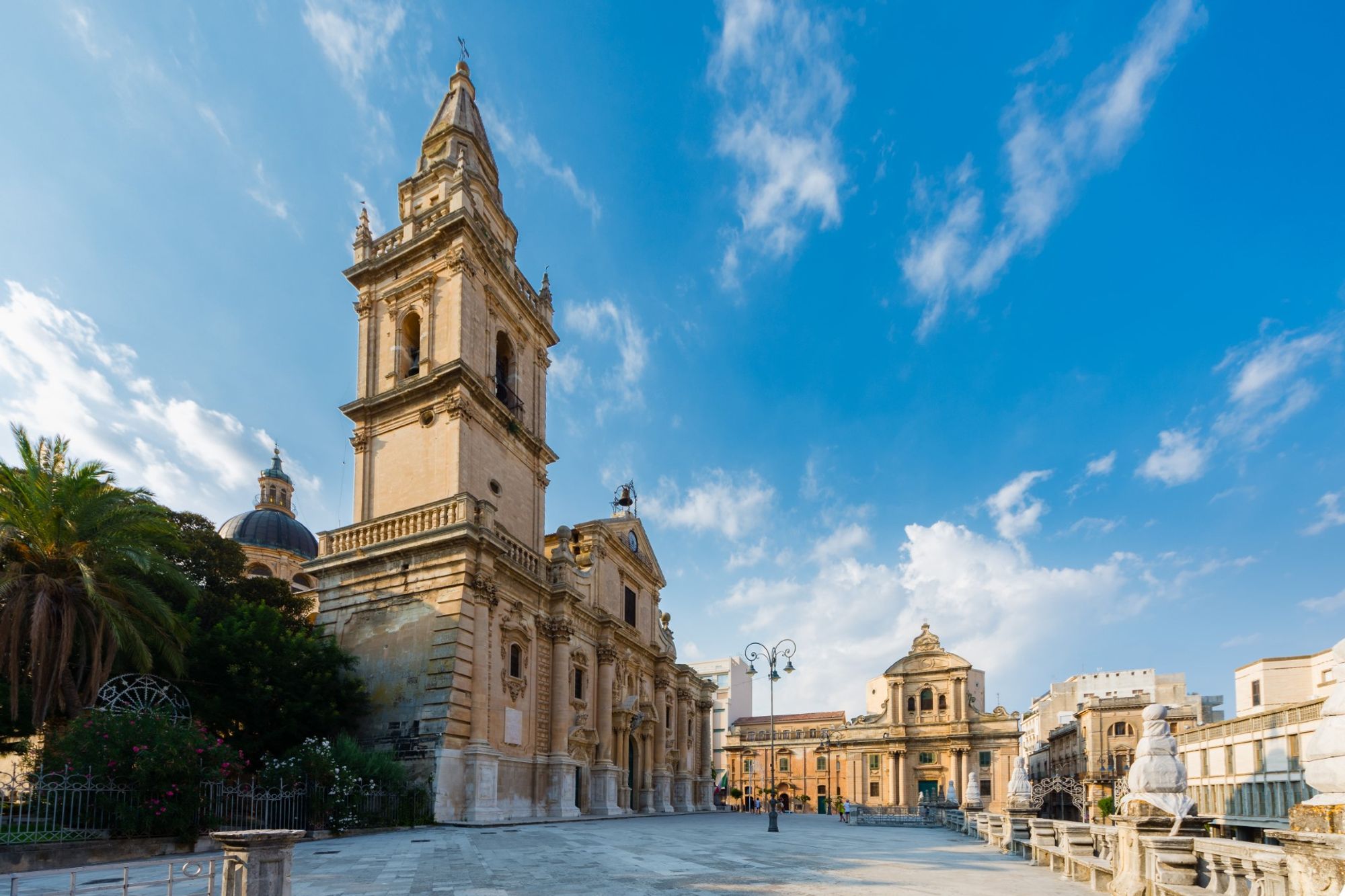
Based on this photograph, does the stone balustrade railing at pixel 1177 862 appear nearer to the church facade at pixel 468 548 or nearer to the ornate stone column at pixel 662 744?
the church facade at pixel 468 548

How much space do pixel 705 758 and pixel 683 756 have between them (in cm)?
621

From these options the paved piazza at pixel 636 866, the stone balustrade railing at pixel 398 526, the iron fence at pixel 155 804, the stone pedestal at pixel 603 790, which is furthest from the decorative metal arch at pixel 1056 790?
the iron fence at pixel 155 804

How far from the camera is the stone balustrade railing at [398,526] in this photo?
74.2 ft

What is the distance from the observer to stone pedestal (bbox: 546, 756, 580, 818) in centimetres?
2511

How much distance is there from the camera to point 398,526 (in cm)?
2362

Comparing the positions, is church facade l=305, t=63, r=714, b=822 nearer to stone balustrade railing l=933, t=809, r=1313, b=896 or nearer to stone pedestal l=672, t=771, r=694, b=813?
stone pedestal l=672, t=771, r=694, b=813

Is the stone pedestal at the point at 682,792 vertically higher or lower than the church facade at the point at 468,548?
lower

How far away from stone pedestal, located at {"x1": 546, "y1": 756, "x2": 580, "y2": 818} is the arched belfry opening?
1364cm

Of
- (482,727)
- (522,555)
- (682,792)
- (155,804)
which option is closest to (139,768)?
(155,804)

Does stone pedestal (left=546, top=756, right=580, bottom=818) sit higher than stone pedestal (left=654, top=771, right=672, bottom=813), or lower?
higher

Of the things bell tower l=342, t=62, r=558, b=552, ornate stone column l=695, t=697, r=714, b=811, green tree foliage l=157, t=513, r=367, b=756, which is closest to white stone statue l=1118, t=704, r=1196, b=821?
green tree foliage l=157, t=513, r=367, b=756

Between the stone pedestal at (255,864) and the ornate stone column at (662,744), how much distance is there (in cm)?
3188

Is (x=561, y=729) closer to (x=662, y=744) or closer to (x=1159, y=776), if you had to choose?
(x=662, y=744)

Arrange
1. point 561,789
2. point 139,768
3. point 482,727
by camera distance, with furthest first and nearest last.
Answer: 1. point 561,789
2. point 482,727
3. point 139,768
